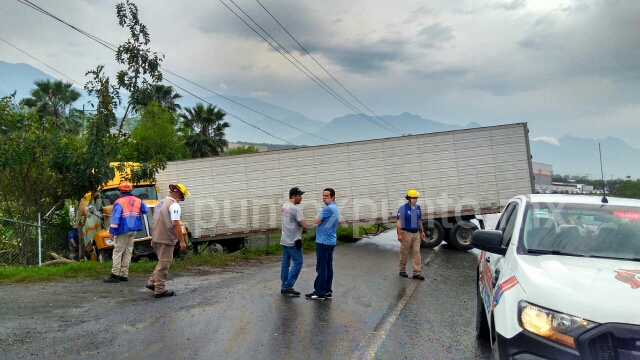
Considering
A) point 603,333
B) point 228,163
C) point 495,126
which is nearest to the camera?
point 603,333

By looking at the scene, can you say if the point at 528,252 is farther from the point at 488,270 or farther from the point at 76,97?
the point at 76,97

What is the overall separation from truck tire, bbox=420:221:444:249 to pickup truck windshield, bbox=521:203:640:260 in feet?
38.1

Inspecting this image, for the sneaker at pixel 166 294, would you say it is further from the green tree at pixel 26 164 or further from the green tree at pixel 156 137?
the green tree at pixel 156 137

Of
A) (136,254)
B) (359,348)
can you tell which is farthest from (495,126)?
(359,348)

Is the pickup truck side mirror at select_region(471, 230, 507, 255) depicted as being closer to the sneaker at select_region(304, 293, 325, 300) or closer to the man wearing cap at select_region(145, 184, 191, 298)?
the sneaker at select_region(304, 293, 325, 300)

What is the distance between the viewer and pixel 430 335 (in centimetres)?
620

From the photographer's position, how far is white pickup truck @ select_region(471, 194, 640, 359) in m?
3.20

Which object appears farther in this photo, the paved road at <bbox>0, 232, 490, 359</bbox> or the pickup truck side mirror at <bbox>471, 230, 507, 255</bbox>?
the paved road at <bbox>0, 232, 490, 359</bbox>

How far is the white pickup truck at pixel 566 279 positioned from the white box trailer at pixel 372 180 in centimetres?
1110

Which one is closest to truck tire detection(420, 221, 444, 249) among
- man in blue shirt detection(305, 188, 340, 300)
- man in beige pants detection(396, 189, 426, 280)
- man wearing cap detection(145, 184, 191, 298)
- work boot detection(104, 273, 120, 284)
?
man in beige pants detection(396, 189, 426, 280)

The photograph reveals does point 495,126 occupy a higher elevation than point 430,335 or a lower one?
higher

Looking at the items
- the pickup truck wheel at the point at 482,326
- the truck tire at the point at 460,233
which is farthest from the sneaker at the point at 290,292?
the truck tire at the point at 460,233

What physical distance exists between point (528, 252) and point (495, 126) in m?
12.6

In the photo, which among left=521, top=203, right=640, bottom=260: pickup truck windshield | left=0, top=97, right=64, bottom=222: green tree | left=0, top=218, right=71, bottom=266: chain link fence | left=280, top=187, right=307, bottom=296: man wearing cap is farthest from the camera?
left=0, top=218, right=71, bottom=266: chain link fence
